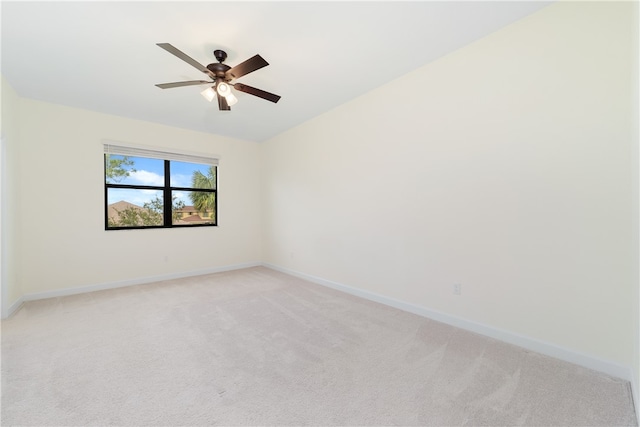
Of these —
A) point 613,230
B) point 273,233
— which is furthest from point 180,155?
point 613,230

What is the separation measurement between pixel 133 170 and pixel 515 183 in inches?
203

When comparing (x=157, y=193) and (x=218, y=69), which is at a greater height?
(x=218, y=69)

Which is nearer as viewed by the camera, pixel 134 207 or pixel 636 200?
pixel 636 200

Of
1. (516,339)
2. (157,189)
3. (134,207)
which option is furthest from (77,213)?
(516,339)

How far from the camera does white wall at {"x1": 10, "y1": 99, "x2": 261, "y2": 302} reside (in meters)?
3.50

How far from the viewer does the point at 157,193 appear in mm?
4539

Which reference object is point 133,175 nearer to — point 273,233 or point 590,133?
point 273,233

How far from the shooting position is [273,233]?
5.32 meters

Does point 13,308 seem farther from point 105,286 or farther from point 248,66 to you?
point 248,66

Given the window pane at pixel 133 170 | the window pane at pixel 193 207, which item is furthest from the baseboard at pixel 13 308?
the window pane at pixel 193 207

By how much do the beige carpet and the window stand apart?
1.75 m

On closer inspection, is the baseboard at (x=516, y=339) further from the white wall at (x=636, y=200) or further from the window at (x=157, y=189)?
the window at (x=157, y=189)

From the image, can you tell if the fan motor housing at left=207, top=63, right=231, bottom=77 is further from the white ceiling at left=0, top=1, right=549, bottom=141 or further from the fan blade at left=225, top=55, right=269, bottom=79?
the white ceiling at left=0, top=1, right=549, bottom=141

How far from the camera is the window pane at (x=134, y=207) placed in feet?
13.6
